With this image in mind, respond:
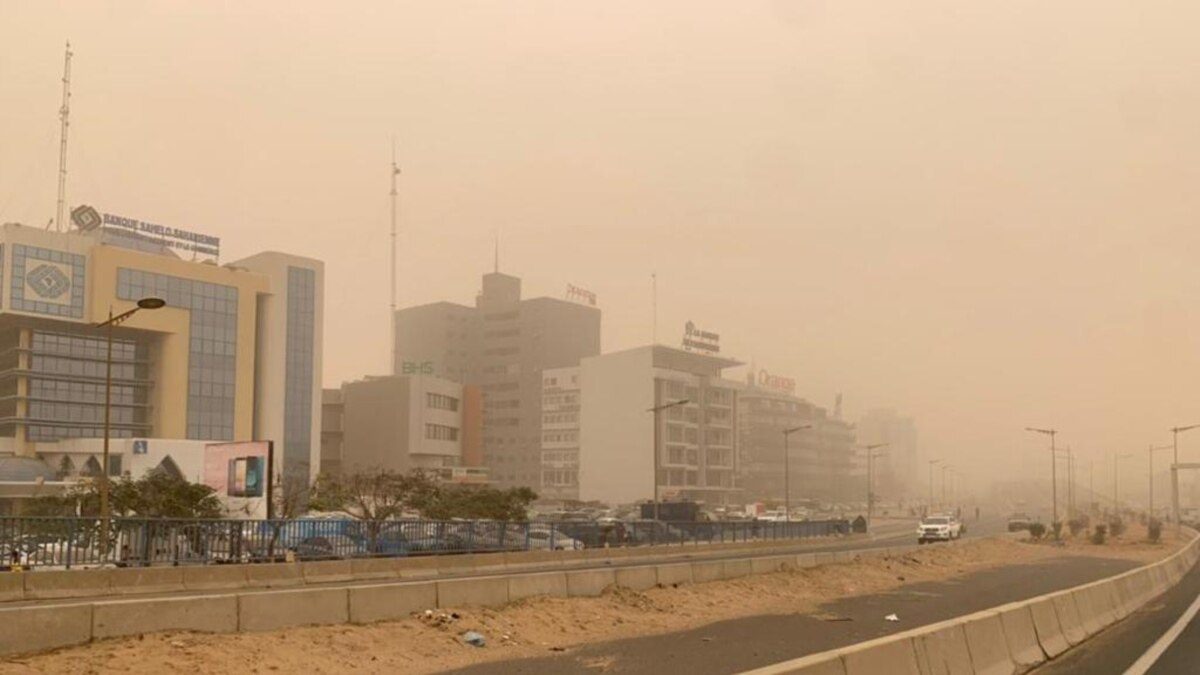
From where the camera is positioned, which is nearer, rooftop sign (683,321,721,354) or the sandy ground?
the sandy ground

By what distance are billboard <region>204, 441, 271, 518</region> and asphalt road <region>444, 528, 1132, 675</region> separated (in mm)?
22574

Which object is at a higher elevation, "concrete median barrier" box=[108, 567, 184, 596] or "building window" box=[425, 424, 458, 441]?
"building window" box=[425, 424, 458, 441]

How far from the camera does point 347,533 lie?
34750mm

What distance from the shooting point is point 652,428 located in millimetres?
153125

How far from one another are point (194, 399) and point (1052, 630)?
348 ft

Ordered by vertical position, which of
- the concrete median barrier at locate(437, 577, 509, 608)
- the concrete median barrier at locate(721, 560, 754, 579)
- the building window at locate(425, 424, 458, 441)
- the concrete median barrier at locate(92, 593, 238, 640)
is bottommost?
the concrete median barrier at locate(721, 560, 754, 579)

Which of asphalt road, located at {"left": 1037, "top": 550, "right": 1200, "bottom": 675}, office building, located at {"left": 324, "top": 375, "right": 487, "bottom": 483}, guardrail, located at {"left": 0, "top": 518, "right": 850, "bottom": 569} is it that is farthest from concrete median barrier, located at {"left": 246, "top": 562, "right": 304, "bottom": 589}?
office building, located at {"left": 324, "top": 375, "right": 487, "bottom": 483}

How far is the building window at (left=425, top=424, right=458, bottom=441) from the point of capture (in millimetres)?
146875

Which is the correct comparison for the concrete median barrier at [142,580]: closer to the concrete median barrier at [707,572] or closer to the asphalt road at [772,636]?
the asphalt road at [772,636]

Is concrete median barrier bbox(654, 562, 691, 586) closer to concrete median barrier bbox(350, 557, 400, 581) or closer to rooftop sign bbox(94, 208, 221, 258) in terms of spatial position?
concrete median barrier bbox(350, 557, 400, 581)

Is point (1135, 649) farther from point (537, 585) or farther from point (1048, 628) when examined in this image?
point (537, 585)

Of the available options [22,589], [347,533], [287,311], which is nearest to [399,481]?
[347,533]

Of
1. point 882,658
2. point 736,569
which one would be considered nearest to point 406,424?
point 736,569

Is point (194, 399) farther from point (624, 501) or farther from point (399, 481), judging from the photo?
point (624, 501)
